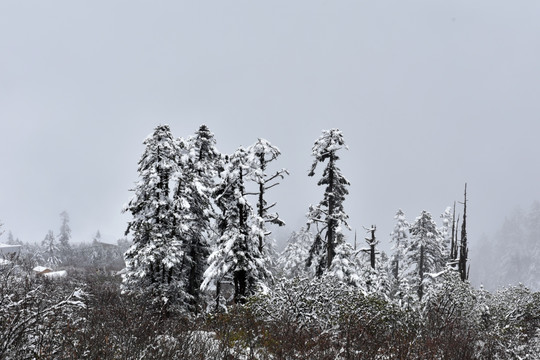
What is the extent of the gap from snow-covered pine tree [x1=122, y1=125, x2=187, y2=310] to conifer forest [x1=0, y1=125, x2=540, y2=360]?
0.07m

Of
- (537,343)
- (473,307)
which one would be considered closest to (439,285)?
(473,307)

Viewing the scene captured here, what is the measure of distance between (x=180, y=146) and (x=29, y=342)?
15.8m

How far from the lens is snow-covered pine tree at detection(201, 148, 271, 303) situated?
1773cm

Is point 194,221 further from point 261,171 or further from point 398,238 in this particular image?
point 398,238

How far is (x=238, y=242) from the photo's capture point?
59.4 ft

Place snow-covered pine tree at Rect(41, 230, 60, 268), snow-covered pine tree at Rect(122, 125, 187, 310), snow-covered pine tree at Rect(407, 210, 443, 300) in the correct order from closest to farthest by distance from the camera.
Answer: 1. snow-covered pine tree at Rect(122, 125, 187, 310)
2. snow-covered pine tree at Rect(407, 210, 443, 300)
3. snow-covered pine tree at Rect(41, 230, 60, 268)

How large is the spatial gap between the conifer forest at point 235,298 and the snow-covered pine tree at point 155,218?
70 mm

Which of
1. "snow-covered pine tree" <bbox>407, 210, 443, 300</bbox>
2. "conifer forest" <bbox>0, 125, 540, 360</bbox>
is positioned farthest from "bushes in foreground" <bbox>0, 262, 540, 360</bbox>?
"snow-covered pine tree" <bbox>407, 210, 443, 300</bbox>

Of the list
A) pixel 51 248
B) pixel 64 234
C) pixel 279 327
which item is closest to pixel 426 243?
pixel 279 327

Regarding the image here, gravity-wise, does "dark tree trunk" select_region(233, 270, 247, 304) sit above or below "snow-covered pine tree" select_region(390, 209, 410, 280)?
below

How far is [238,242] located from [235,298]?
100 inches

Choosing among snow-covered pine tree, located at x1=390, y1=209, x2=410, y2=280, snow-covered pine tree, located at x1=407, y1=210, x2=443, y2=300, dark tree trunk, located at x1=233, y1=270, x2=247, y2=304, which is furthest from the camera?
snow-covered pine tree, located at x1=390, y1=209, x2=410, y2=280

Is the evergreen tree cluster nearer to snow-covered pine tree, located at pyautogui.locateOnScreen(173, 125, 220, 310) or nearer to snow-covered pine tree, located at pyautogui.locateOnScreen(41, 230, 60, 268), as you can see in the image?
snow-covered pine tree, located at pyautogui.locateOnScreen(173, 125, 220, 310)

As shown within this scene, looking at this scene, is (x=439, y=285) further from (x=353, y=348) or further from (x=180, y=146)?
(x=180, y=146)
